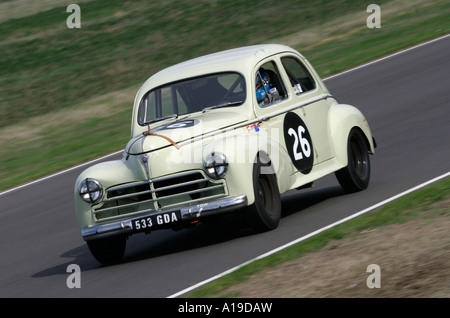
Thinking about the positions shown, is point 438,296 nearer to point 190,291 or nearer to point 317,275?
point 317,275

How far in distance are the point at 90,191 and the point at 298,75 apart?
299cm

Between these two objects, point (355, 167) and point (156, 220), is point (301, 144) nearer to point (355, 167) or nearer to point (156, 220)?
point (355, 167)

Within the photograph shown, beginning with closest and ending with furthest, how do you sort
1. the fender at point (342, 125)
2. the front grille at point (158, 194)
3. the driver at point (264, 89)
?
the front grille at point (158, 194)
the driver at point (264, 89)
the fender at point (342, 125)

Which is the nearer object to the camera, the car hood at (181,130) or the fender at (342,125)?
the car hood at (181,130)

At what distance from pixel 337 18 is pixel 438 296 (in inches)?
823

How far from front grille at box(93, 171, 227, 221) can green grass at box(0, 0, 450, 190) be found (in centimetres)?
675

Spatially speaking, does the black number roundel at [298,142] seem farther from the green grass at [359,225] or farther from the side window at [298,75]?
the green grass at [359,225]

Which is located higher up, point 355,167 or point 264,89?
point 264,89

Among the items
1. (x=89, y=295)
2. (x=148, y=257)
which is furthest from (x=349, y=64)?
(x=89, y=295)

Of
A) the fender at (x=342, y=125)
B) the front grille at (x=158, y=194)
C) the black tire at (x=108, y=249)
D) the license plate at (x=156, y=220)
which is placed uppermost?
the fender at (x=342, y=125)

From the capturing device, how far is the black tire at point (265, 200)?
8.64 meters

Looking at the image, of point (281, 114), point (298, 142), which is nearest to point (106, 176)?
point (281, 114)

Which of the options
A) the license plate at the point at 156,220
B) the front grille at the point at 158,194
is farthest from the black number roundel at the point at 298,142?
the license plate at the point at 156,220

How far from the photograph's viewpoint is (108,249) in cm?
909
